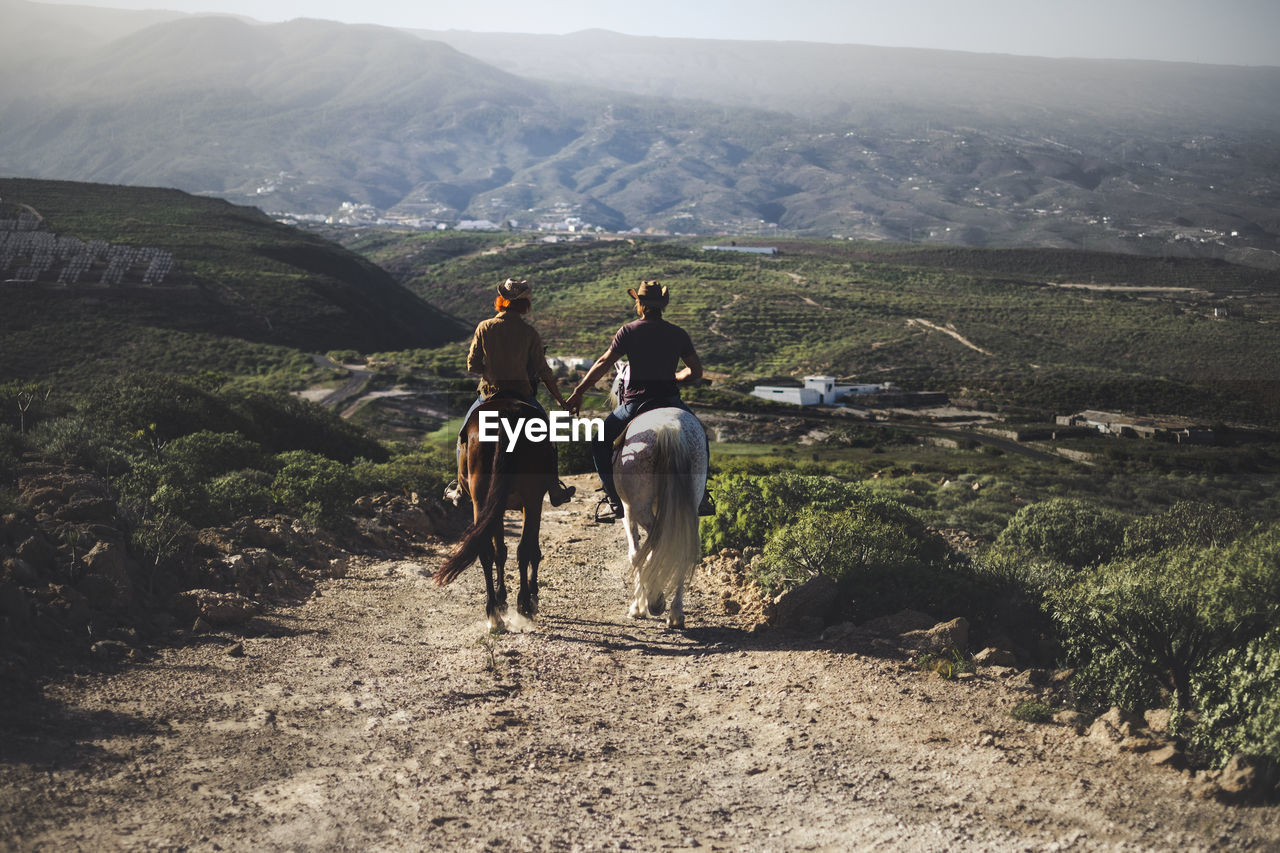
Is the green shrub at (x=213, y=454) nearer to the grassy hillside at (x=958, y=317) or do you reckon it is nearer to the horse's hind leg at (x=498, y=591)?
the horse's hind leg at (x=498, y=591)

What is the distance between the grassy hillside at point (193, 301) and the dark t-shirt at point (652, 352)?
40.8 meters

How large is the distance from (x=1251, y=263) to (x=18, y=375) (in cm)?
9169

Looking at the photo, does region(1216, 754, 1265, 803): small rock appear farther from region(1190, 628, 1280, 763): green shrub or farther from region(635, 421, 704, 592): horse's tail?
region(635, 421, 704, 592): horse's tail

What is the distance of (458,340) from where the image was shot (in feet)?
249

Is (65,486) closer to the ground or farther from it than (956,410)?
farther from it

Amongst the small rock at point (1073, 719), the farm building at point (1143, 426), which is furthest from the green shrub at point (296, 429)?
the farm building at point (1143, 426)

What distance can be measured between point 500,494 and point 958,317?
7321 cm

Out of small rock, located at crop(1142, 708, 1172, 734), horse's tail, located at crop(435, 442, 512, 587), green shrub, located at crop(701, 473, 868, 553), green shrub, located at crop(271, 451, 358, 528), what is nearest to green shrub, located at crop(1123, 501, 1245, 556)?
green shrub, located at crop(701, 473, 868, 553)

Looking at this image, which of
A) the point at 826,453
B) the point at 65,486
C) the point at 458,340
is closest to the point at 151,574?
the point at 65,486

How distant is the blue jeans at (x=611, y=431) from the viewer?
331 inches

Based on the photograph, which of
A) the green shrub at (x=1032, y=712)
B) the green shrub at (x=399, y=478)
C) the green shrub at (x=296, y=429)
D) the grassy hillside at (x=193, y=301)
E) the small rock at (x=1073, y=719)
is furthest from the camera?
the grassy hillside at (x=193, y=301)

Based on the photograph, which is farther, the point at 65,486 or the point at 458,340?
the point at 458,340

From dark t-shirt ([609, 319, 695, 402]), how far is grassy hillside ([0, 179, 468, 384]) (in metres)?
40.8

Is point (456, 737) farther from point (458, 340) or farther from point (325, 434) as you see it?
point (458, 340)
